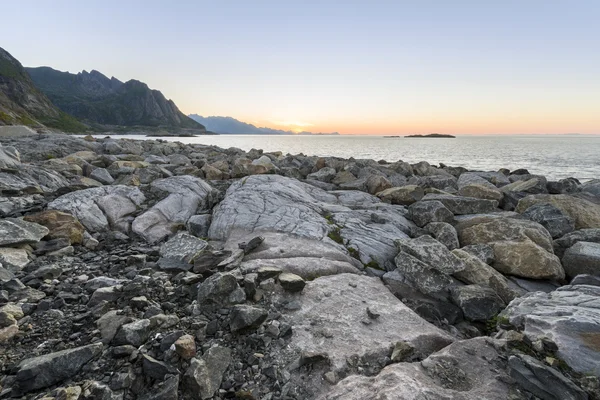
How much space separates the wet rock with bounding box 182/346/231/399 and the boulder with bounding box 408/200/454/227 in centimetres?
950

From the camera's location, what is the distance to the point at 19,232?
289 inches

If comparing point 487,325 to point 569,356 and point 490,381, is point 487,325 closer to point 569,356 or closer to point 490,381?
point 569,356

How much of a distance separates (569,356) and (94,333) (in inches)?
285

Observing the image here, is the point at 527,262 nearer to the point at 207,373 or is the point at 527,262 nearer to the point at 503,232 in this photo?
the point at 503,232

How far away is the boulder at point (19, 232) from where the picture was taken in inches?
278

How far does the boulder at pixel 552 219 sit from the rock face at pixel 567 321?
593cm

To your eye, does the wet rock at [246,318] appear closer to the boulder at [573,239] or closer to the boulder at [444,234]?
the boulder at [444,234]

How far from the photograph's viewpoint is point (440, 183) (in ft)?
65.2

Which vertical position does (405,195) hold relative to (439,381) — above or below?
above

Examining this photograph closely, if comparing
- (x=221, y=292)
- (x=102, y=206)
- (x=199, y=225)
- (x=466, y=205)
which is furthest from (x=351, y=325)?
(x=466, y=205)

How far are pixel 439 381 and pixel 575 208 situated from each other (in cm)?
1328

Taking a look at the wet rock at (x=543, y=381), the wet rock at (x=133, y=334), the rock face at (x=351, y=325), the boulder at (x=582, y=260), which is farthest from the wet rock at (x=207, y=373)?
the boulder at (x=582, y=260)

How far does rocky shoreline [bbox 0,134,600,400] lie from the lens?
13.4 ft

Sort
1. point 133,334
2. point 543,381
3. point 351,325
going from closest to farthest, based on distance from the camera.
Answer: point 543,381 → point 133,334 → point 351,325
